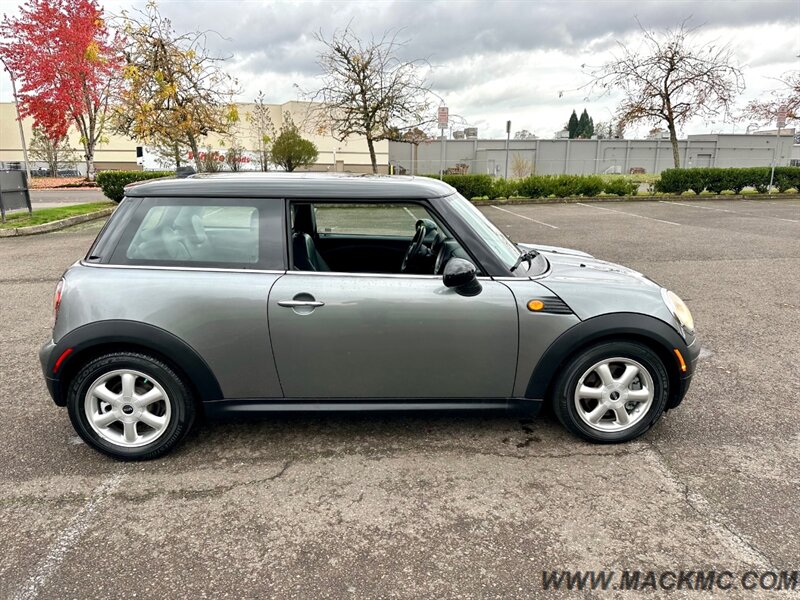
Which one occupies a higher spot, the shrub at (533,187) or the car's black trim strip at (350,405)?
the shrub at (533,187)

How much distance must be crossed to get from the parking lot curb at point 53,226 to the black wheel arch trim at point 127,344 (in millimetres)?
11240

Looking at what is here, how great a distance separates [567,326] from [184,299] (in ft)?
6.83

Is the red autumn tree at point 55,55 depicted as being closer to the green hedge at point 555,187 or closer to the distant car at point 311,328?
the green hedge at point 555,187

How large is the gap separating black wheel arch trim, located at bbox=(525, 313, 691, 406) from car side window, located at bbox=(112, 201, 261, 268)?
1.72 m

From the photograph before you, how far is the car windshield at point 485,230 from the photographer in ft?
9.97

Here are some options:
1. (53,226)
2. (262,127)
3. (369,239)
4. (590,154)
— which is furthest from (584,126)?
(369,239)

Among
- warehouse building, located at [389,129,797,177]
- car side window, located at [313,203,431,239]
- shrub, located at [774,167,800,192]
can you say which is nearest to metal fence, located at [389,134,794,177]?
warehouse building, located at [389,129,797,177]

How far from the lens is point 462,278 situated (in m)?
2.75

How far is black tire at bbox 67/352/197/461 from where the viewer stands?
9.32 feet

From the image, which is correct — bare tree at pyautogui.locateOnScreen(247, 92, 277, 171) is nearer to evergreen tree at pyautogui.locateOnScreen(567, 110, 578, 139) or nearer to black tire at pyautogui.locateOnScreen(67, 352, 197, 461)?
black tire at pyautogui.locateOnScreen(67, 352, 197, 461)

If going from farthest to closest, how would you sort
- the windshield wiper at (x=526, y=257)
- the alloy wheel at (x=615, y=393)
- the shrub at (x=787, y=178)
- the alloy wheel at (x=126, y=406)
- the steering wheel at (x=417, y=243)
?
1. the shrub at (x=787, y=178)
2. the steering wheel at (x=417, y=243)
3. the windshield wiper at (x=526, y=257)
4. the alloy wheel at (x=615, y=393)
5. the alloy wheel at (x=126, y=406)

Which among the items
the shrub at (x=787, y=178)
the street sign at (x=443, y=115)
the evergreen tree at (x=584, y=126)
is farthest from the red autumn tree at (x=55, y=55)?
the evergreen tree at (x=584, y=126)

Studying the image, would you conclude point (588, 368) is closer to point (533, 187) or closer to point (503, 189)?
point (503, 189)

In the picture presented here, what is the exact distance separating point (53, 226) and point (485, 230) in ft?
43.4
